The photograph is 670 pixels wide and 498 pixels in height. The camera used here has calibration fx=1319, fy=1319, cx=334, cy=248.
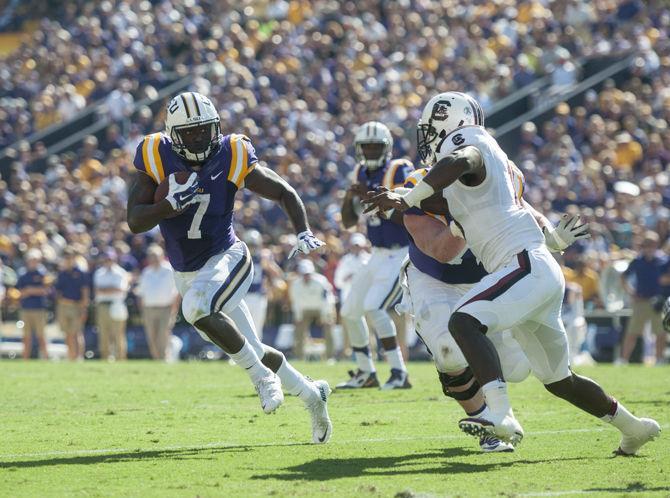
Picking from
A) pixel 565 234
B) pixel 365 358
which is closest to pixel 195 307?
pixel 565 234

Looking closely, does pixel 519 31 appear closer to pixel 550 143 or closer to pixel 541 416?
pixel 550 143

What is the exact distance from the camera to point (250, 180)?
797cm

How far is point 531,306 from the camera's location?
6668 millimetres

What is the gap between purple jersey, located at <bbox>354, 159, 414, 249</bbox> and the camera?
38.3 feet

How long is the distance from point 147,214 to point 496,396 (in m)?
2.27

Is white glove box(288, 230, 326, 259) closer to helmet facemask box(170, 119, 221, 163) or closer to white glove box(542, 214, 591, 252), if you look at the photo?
helmet facemask box(170, 119, 221, 163)

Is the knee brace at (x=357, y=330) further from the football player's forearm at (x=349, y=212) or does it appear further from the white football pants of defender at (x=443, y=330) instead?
the white football pants of defender at (x=443, y=330)

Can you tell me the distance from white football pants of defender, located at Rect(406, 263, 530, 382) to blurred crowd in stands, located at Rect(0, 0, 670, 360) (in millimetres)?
10550

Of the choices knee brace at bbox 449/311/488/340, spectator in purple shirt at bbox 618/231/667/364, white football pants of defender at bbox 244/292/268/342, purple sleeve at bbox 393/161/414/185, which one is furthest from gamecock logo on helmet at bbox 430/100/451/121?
white football pants of defender at bbox 244/292/268/342

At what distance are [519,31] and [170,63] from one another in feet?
24.6

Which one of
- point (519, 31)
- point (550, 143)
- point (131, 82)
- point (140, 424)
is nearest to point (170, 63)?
point (131, 82)

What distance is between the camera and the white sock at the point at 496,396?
6.54 meters

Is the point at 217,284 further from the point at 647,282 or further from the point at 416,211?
the point at 647,282

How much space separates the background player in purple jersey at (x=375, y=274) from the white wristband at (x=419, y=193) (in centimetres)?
514
